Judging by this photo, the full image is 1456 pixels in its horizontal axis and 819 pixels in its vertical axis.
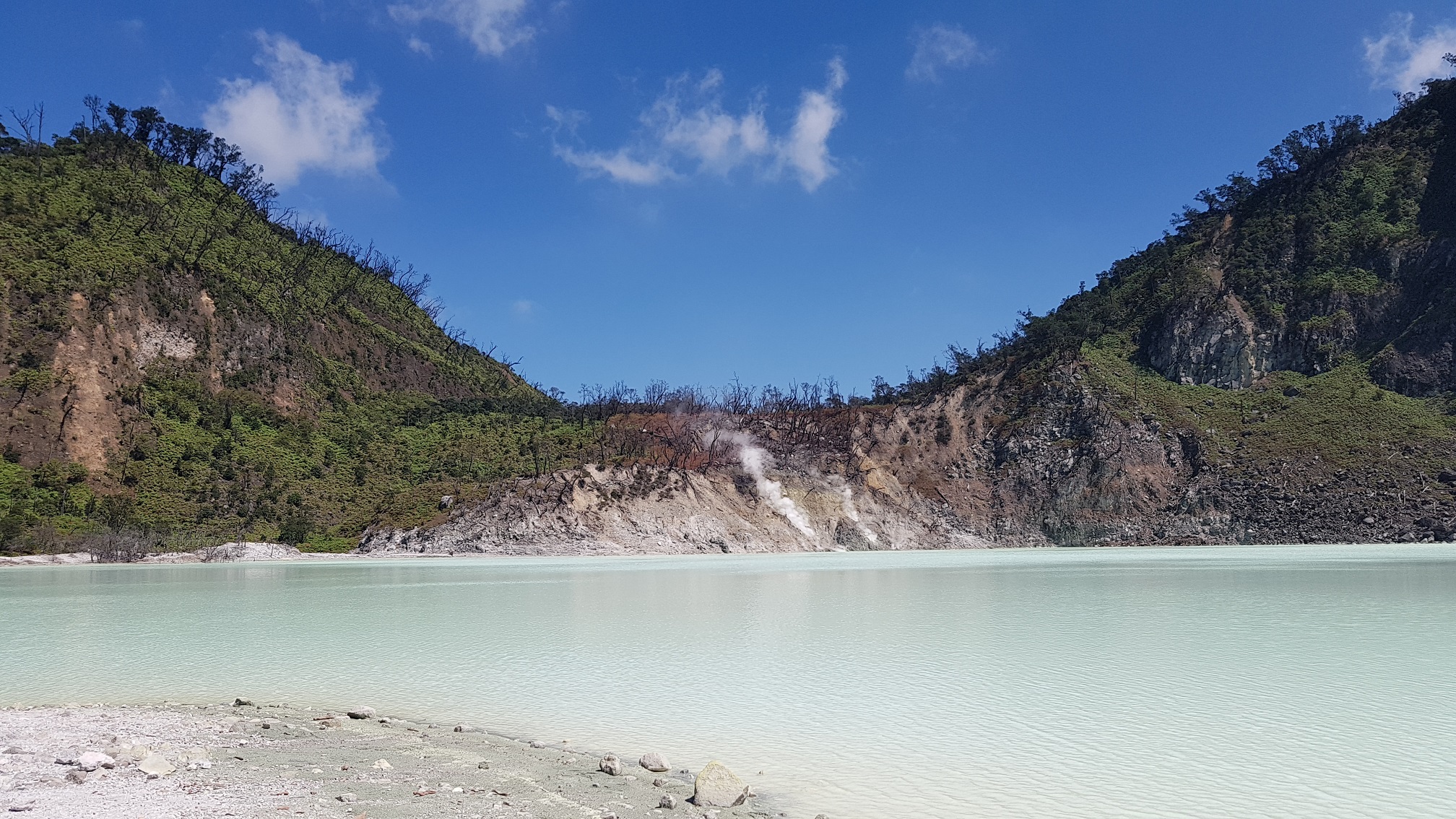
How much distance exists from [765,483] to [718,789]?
58928mm

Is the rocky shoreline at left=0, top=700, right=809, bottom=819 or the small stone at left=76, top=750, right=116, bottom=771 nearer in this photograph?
the rocky shoreline at left=0, top=700, right=809, bottom=819

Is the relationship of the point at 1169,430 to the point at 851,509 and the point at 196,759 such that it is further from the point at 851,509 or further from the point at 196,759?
the point at 196,759

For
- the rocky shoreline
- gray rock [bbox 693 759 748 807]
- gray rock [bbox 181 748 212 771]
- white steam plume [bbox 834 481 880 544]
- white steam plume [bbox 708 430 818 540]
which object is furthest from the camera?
white steam plume [bbox 834 481 880 544]

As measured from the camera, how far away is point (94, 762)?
7.50 m

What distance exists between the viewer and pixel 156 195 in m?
89.3

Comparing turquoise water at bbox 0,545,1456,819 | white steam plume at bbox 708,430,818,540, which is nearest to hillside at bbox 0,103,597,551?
white steam plume at bbox 708,430,818,540

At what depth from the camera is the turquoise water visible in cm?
745

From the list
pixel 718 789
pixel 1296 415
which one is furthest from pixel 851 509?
pixel 718 789

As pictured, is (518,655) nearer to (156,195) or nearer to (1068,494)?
(1068,494)

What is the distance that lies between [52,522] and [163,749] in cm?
5168

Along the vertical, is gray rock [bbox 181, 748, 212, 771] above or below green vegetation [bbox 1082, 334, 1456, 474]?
below

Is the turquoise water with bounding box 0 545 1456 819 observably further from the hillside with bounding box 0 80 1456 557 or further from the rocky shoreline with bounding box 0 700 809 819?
the hillside with bounding box 0 80 1456 557

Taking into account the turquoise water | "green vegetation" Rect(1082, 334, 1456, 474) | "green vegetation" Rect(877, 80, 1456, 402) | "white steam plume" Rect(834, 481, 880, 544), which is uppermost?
"green vegetation" Rect(877, 80, 1456, 402)

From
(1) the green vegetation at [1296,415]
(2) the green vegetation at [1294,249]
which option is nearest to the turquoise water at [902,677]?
(1) the green vegetation at [1296,415]
